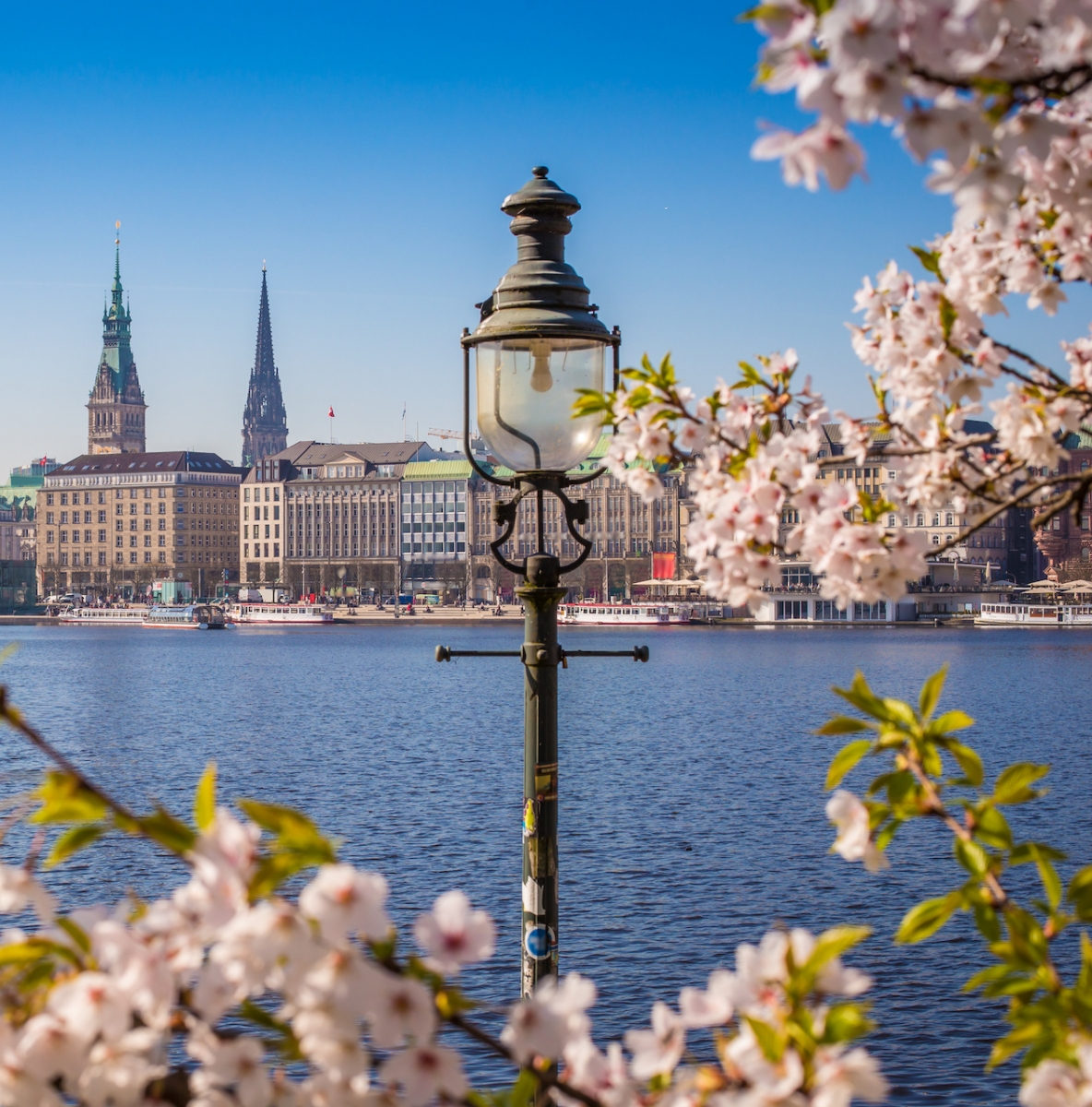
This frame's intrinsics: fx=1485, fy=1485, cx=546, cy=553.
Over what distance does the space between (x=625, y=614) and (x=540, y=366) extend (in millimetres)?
147011

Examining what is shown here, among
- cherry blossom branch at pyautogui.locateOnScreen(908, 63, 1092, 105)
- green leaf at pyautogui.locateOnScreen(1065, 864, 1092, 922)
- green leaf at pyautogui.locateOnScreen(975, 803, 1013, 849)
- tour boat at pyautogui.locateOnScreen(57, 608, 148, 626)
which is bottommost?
tour boat at pyautogui.locateOnScreen(57, 608, 148, 626)

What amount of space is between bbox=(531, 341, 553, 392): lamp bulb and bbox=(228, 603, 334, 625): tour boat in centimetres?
17543

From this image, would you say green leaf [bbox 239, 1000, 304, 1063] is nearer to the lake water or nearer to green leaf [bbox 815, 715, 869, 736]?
the lake water

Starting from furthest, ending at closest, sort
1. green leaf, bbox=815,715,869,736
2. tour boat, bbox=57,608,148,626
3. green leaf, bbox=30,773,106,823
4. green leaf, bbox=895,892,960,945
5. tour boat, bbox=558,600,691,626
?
1. tour boat, bbox=57,608,148,626
2. tour boat, bbox=558,600,691,626
3. green leaf, bbox=815,715,869,736
4. green leaf, bbox=895,892,960,945
5. green leaf, bbox=30,773,106,823

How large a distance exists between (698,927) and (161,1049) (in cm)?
2247

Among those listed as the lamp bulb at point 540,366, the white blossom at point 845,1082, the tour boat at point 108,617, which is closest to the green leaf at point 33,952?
the white blossom at point 845,1082

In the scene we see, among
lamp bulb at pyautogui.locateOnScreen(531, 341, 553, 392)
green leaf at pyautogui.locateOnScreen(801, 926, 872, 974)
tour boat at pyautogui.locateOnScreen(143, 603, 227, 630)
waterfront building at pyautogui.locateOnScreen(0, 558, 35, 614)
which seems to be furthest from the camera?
waterfront building at pyautogui.locateOnScreen(0, 558, 35, 614)

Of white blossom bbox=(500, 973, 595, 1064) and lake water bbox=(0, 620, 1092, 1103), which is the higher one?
white blossom bbox=(500, 973, 595, 1064)

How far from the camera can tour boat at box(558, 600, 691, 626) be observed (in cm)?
14938

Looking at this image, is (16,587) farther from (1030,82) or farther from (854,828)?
(1030,82)

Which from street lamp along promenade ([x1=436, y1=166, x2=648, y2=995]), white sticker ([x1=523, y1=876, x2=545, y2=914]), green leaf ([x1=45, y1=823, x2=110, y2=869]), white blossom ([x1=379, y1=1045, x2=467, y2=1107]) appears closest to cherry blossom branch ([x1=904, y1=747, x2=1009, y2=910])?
white blossom ([x1=379, y1=1045, x2=467, y2=1107])

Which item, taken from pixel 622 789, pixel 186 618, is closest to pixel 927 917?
pixel 622 789

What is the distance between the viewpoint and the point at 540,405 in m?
8.09

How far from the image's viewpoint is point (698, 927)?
81.1 ft
